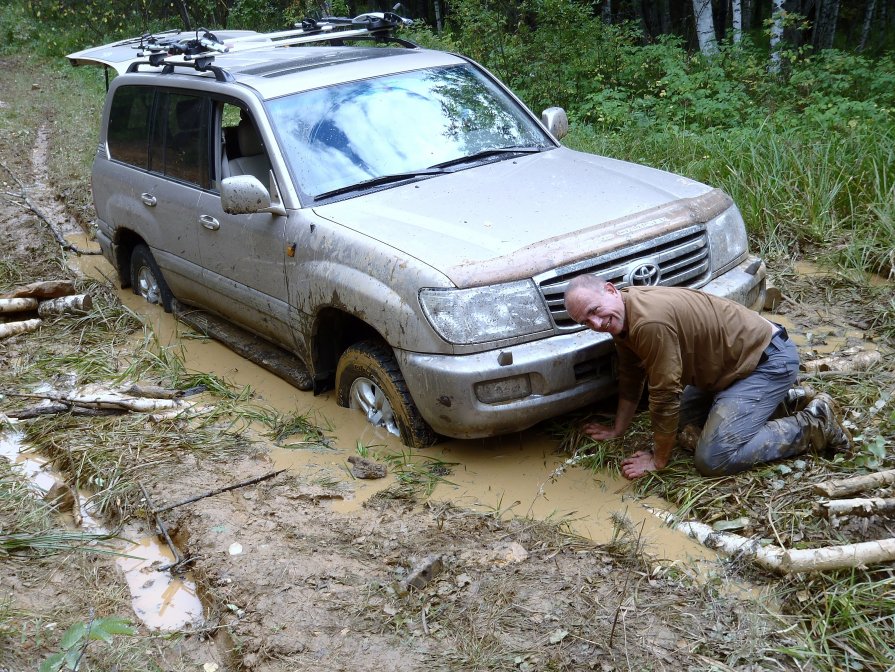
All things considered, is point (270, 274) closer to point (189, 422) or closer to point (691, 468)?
point (189, 422)

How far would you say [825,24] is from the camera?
46.3 ft

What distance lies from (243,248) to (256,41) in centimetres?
253

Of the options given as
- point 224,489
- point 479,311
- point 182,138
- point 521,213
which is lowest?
point 224,489

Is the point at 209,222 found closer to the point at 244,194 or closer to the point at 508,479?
the point at 244,194

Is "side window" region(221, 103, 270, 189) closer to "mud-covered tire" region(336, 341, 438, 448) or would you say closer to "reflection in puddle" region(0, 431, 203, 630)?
"mud-covered tire" region(336, 341, 438, 448)

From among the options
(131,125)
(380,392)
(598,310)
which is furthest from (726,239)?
(131,125)

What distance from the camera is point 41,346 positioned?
6.47 m

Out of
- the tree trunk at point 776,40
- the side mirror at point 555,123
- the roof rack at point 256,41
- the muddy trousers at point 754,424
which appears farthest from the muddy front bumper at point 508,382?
the tree trunk at point 776,40

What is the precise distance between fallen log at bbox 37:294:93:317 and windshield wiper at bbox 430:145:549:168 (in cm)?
343

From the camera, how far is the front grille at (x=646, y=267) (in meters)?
4.06

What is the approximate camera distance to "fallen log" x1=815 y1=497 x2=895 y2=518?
3.40 meters

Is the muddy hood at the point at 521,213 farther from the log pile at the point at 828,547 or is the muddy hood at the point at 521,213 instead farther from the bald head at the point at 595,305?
the log pile at the point at 828,547

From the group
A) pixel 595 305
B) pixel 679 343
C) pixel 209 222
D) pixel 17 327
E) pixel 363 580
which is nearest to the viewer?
pixel 363 580

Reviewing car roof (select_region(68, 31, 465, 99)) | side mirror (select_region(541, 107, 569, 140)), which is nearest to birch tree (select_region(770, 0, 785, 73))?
side mirror (select_region(541, 107, 569, 140))
